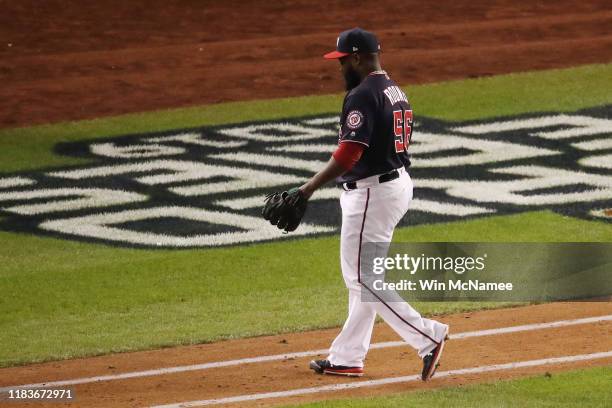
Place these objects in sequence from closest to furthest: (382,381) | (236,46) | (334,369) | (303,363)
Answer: (382,381), (334,369), (303,363), (236,46)

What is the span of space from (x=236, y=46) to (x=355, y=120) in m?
15.3

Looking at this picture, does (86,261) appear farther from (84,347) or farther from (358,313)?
(358,313)

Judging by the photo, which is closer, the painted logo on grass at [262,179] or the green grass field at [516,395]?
the green grass field at [516,395]

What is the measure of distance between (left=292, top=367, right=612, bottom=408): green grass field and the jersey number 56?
54.9 inches

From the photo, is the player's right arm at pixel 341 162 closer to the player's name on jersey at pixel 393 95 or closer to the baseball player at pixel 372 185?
the baseball player at pixel 372 185

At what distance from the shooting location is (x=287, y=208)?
808 centimetres

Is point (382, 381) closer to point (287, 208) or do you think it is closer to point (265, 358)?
point (265, 358)

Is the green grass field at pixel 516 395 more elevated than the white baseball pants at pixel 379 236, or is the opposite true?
the white baseball pants at pixel 379 236

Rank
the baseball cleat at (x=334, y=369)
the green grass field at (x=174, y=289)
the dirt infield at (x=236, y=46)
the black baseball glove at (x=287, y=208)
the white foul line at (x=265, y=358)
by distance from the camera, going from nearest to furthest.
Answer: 1. the black baseball glove at (x=287, y=208)
2. the baseball cleat at (x=334, y=369)
3. the white foul line at (x=265, y=358)
4. the green grass field at (x=174, y=289)
5. the dirt infield at (x=236, y=46)

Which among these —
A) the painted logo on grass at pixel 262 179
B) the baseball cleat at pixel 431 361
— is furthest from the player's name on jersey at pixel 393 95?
the painted logo on grass at pixel 262 179

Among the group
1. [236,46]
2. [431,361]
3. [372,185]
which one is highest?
[372,185]

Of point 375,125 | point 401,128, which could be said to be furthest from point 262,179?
point 375,125

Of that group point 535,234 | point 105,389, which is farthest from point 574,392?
point 535,234

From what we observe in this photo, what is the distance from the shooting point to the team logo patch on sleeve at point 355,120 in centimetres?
786
